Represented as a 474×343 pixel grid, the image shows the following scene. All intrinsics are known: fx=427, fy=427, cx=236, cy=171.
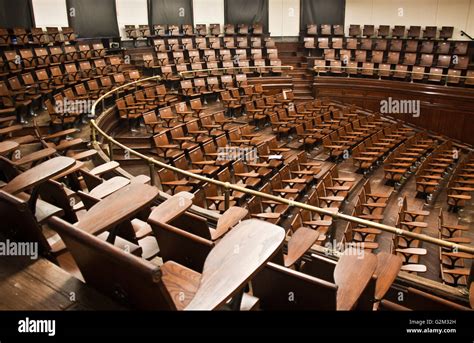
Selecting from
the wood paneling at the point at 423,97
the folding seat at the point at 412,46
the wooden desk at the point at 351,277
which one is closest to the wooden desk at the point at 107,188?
the wooden desk at the point at 351,277

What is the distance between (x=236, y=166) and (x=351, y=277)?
165 cm

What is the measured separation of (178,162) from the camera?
2410 millimetres

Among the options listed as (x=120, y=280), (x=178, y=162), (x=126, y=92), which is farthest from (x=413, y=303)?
(x=126, y=92)

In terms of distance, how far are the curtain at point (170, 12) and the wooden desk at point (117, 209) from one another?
4.96 meters

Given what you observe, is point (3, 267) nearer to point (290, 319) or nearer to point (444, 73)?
point (290, 319)

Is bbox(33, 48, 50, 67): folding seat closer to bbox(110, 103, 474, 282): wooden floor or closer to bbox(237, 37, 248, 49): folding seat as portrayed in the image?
bbox(110, 103, 474, 282): wooden floor

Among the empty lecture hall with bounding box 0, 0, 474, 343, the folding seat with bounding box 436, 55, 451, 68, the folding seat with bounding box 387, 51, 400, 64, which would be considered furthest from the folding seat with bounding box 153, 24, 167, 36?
the folding seat with bounding box 436, 55, 451, 68

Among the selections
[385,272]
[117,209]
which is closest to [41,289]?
[117,209]

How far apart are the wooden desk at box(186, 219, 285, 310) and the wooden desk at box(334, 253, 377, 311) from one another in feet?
0.80

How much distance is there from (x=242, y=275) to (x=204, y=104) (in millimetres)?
3786

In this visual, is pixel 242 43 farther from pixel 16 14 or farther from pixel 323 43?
pixel 16 14

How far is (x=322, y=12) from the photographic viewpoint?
5863mm

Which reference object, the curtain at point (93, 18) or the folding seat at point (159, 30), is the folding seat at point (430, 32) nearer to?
the folding seat at point (159, 30)

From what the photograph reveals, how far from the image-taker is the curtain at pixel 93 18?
472 centimetres
